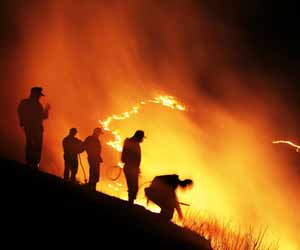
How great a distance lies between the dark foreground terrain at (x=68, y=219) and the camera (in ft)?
39.5

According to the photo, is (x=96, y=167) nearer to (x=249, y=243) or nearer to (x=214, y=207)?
(x=249, y=243)

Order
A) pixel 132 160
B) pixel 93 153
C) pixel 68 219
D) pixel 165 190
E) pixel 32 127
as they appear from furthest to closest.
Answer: pixel 93 153 < pixel 132 160 < pixel 32 127 < pixel 165 190 < pixel 68 219

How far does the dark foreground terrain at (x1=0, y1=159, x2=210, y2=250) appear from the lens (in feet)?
39.5

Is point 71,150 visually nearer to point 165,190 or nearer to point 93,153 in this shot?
Result: point 93,153

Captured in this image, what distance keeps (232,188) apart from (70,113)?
43.8 feet

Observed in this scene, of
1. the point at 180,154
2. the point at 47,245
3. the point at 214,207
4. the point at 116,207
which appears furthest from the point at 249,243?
the point at 180,154

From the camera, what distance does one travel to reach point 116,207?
1571 centimetres

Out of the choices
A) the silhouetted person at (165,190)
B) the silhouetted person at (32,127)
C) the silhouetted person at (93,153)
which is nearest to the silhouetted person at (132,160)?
the silhouetted person at (165,190)

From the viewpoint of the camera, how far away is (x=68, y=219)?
13266 millimetres

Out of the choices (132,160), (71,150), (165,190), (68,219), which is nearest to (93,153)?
(71,150)

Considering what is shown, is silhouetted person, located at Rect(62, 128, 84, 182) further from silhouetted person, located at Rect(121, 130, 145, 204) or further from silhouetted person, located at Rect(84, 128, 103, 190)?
silhouetted person, located at Rect(121, 130, 145, 204)

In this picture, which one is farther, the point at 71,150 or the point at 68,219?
the point at 71,150

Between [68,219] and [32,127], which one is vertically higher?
[32,127]

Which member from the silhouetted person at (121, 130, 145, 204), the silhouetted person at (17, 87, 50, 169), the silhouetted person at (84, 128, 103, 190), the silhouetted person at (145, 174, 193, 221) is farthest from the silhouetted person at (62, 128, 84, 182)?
the silhouetted person at (145, 174, 193, 221)
